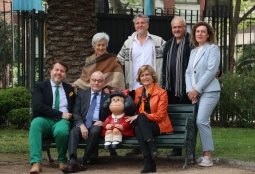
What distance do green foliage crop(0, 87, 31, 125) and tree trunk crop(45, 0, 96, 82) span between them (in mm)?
2899

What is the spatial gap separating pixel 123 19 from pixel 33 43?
2.08 m

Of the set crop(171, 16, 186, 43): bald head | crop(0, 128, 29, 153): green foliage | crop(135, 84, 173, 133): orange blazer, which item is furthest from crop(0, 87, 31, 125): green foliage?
crop(135, 84, 173, 133): orange blazer

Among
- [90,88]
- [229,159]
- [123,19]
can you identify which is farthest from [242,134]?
[90,88]

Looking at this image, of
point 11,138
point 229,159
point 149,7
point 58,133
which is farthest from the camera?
point 149,7

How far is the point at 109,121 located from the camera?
800 centimetres

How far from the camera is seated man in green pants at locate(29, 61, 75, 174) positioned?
7.79 meters

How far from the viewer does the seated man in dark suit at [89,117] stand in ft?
25.8

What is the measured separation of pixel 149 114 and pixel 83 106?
91 cm

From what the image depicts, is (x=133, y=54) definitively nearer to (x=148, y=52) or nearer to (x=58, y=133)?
(x=148, y=52)

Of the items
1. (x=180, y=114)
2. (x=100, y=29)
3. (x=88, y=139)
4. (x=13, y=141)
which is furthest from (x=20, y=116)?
(x=180, y=114)

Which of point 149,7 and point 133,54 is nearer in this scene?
point 133,54

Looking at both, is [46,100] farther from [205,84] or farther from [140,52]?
[205,84]

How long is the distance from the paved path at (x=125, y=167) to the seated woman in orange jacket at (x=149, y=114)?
363 millimetres

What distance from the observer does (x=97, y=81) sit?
8.18 metres
